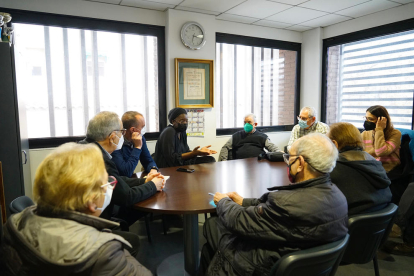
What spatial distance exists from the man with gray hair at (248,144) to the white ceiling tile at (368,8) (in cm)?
204

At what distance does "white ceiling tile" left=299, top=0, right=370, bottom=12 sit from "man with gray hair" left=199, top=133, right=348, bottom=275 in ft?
9.49

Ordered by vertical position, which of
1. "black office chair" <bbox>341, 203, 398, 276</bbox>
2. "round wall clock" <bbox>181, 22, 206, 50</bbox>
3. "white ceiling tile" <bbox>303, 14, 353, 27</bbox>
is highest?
"white ceiling tile" <bbox>303, 14, 353, 27</bbox>

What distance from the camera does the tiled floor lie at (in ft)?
7.80

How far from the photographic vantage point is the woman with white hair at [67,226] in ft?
2.94

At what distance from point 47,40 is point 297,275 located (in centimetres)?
363

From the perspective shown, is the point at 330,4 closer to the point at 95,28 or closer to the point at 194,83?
the point at 194,83

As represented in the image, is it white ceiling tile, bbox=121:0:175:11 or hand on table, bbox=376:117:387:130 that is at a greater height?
white ceiling tile, bbox=121:0:175:11

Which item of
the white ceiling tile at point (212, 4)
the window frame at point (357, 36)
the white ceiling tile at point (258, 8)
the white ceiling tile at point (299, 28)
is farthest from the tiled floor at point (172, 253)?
the white ceiling tile at point (299, 28)

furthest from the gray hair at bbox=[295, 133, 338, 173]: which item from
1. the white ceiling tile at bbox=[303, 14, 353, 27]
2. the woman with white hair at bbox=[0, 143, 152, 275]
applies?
the white ceiling tile at bbox=[303, 14, 353, 27]

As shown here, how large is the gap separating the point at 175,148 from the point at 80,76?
1.59 meters

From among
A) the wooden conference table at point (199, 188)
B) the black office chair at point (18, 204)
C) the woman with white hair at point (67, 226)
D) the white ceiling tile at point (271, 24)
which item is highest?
the white ceiling tile at point (271, 24)

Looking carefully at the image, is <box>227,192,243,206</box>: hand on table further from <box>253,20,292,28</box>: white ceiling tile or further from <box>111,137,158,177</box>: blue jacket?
<box>253,20,292,28</box>: white ceiling tile

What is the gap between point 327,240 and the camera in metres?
1.28

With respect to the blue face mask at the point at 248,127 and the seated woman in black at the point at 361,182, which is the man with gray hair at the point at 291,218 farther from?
the blue face mask at the point at 248,127
